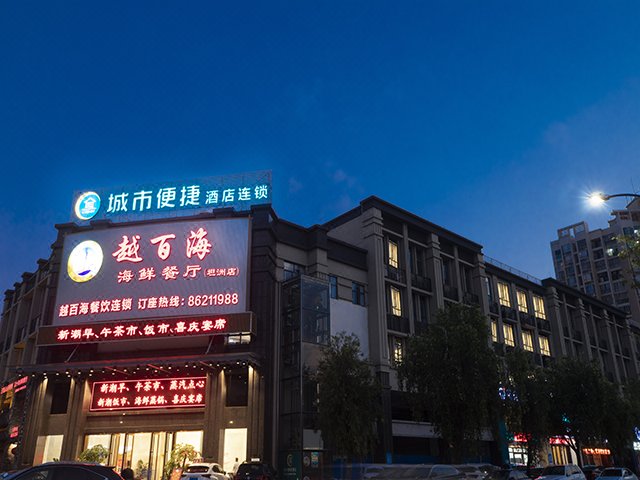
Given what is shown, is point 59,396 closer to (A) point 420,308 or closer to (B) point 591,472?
(A) point 420,308

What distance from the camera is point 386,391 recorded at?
126 ft

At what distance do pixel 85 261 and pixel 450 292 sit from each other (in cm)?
2956

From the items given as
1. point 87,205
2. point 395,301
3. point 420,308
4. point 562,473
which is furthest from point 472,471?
point 87,205

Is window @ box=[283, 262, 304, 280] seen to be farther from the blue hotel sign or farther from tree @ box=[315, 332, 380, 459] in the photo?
tree @ box=[315, 332, 380, 459]

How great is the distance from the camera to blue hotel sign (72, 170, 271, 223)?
1526 inches

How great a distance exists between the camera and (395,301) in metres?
44.0

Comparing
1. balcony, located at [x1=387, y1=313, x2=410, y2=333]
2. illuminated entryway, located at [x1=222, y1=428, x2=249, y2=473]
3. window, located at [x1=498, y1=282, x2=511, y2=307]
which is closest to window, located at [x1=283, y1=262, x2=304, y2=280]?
balcony, located at [x1=387, y1=313, x2=410, y2=333]

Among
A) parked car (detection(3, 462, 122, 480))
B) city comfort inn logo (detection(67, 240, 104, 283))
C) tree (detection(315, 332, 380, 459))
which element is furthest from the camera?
city comfort inn logo (detection(67, 240, 104, 283))

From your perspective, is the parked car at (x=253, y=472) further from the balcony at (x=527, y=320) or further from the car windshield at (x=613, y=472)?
the balcony at (x=527, y=320)

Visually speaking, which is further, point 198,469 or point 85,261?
point 85,261

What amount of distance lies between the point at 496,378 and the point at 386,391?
9855 mm

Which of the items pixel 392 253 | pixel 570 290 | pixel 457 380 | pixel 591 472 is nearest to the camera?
pixel 457 380

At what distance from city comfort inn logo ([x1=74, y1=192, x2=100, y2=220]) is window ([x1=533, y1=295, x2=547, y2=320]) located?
148ft

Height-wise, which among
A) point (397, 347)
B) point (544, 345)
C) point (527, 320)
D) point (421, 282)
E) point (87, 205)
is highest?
point (87, 205)
